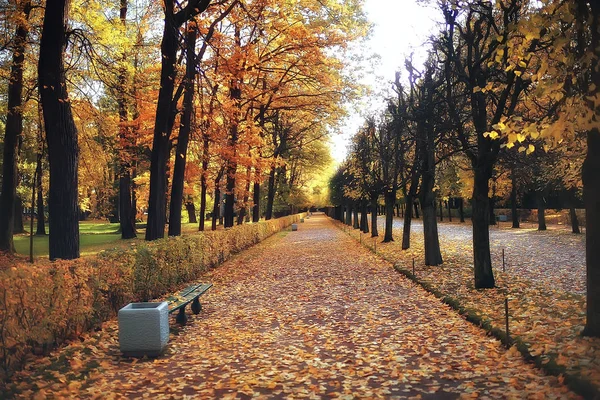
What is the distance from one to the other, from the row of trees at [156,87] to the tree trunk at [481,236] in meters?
6.27

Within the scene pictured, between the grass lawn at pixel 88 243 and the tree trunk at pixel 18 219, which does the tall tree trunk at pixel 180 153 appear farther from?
the tree trunk at pixel 18 219

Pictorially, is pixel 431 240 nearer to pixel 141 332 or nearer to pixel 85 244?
pixel 141 332

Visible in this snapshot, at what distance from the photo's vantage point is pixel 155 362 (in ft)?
20.5

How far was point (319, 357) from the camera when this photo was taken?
6.25 metres

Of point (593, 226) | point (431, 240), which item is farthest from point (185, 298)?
point (431, 240)

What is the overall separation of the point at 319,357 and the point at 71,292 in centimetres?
356

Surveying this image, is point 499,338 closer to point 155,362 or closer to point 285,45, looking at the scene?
point 155,362

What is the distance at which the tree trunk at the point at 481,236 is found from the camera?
34.4 feet

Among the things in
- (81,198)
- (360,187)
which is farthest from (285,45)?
(81,198)

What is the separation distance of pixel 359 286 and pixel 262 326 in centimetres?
452

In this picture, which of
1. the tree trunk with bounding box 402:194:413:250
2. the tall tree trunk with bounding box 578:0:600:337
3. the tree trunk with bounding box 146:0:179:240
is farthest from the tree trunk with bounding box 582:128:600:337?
the tree trunk with bounding box 402:194:413:250

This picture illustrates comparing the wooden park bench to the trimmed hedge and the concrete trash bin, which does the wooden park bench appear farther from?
the trimmed hedge

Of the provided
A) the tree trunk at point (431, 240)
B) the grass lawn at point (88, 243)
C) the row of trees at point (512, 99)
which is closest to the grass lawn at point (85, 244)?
the grass lawn at point (88, 243)

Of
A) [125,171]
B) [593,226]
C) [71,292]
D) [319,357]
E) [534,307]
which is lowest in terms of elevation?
[319,357]
